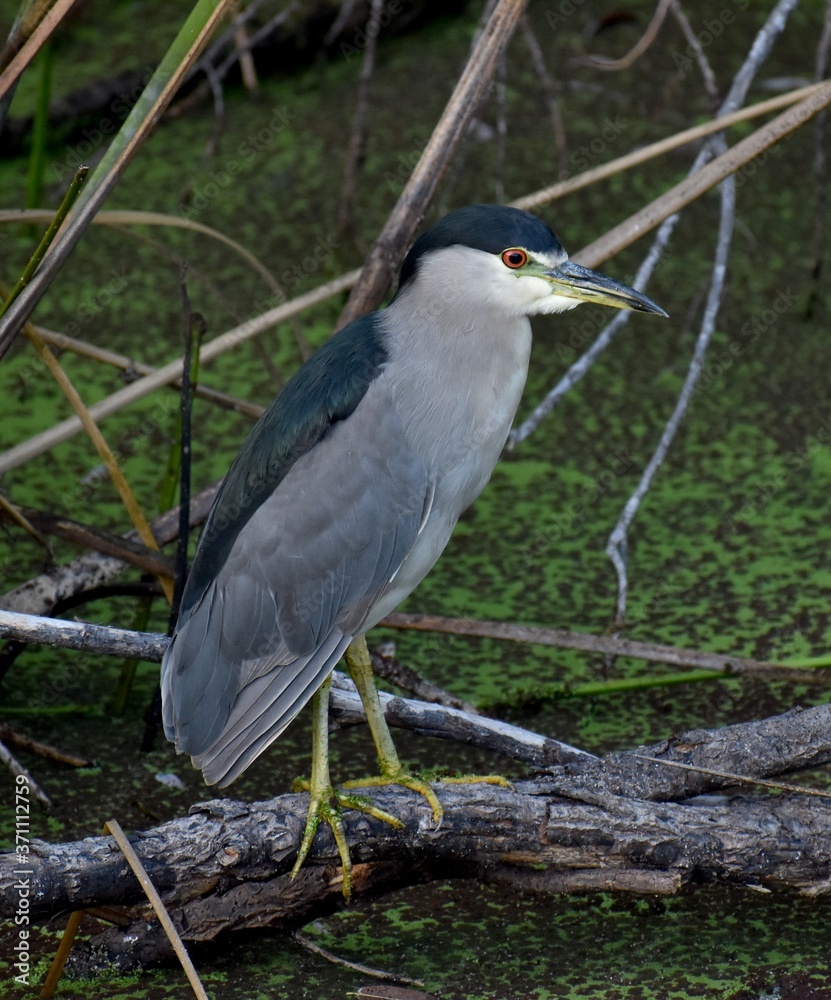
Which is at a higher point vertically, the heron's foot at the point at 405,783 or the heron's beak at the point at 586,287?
the heron's beak at the point at 586,287

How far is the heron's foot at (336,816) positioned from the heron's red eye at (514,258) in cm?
74

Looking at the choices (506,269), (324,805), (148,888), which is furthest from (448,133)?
(148,888)

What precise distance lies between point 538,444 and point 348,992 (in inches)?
59.5

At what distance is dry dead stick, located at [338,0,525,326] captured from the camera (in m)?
1.99

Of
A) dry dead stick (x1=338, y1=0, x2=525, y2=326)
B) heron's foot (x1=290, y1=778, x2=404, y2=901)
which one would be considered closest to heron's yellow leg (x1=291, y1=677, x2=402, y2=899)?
heron's foot (x1=290, y1=778, x2=404, y2=901)

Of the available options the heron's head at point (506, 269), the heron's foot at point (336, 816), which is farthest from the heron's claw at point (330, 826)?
the heron's head at point (506, 269)

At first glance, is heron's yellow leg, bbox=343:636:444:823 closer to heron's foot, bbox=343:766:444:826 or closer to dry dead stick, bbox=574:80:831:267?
heron's foot, bbox=343:766:444:826

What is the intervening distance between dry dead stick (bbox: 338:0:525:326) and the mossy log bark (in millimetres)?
892

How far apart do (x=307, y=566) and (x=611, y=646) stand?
1.84 feet

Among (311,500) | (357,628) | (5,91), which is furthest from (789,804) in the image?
(5,91)

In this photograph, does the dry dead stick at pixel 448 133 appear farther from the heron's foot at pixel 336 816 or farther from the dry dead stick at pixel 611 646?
the heron's foot at pixel 336 816

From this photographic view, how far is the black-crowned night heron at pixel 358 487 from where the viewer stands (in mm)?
1673

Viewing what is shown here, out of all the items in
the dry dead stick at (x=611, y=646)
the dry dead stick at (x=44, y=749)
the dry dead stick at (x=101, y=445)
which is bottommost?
the dry dead stick at (x=44, y=749)

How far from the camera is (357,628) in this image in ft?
5.49
